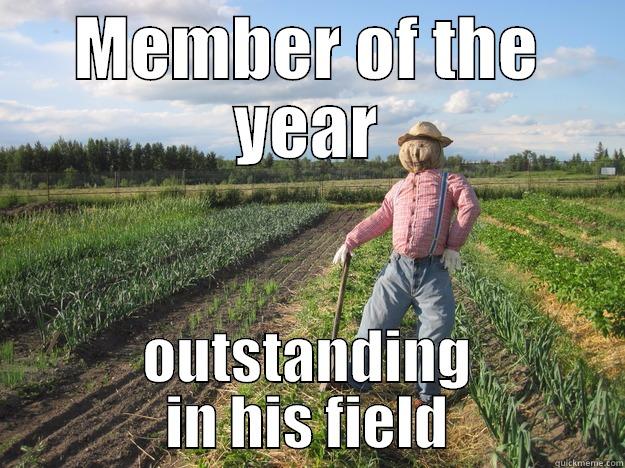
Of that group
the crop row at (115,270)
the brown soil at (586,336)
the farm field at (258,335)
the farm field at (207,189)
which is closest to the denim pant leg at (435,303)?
the farm field at (258,335)

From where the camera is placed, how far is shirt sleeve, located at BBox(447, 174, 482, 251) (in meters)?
4.16

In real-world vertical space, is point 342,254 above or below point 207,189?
below

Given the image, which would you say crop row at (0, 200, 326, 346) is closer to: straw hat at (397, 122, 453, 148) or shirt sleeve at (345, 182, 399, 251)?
shirt sleeve at (345, 182, 399, 251)

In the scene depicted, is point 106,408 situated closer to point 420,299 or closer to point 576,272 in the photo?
point 420,299

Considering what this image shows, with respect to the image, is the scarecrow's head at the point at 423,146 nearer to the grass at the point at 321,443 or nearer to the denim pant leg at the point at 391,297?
the denim pant leg at the point at 391,297

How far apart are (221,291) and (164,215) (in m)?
9.43

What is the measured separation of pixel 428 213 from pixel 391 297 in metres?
0.62

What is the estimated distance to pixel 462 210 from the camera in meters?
4.19

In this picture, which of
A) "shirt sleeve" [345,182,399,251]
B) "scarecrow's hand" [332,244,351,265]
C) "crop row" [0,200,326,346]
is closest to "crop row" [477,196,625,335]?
"shirt sleeve" [345,182,399,251]

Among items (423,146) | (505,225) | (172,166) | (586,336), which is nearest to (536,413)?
(423,146)

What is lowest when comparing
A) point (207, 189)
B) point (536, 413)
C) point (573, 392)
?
point (536, 413)

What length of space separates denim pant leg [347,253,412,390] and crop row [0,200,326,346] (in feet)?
10.5

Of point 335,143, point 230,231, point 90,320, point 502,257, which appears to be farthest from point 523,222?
point 90,320

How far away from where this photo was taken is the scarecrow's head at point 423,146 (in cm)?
431
